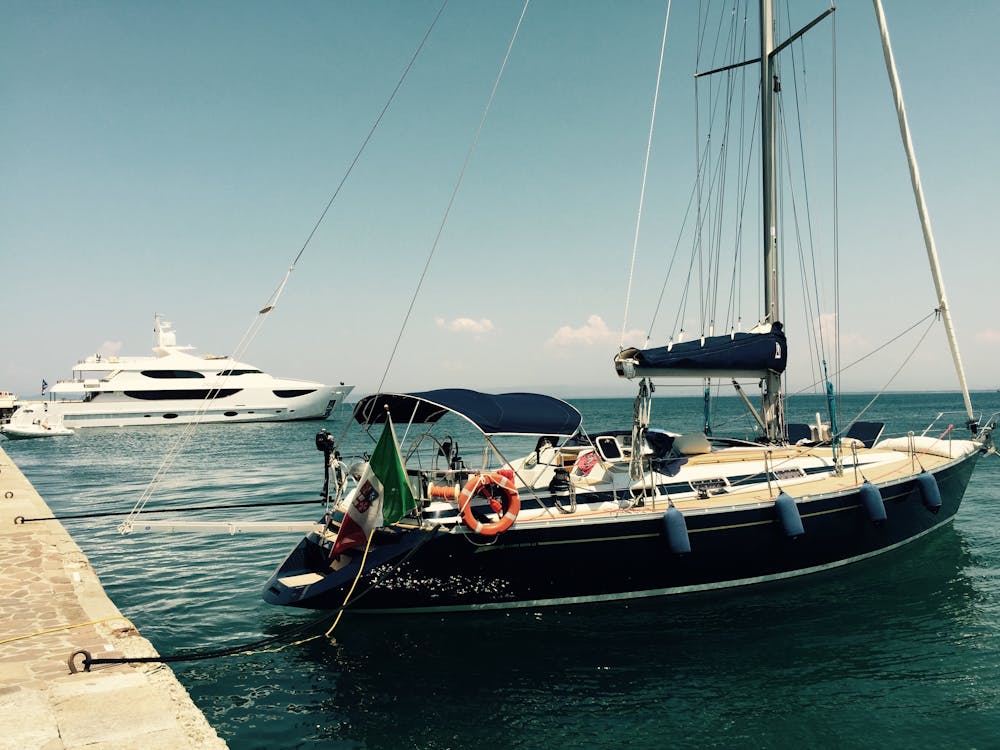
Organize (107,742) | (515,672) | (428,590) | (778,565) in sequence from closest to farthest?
1. (107,742)
2. (515,672)
3. (428,590)
4. (778,565)

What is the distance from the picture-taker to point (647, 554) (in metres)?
9.34

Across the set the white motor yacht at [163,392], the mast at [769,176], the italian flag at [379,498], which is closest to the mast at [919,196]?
the mast at [769,176]

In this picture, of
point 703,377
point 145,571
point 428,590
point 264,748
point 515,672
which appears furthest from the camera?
point 145,571

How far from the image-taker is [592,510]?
31.1ft

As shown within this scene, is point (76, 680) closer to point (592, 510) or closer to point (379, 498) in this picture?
point (379, 498)

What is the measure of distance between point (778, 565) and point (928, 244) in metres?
6.47

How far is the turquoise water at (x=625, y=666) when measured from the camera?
6.39m

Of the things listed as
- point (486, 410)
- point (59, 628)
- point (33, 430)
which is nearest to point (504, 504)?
point (486, 410)

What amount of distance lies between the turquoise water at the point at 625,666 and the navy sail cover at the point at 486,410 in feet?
8.69

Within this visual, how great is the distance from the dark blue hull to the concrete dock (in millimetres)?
2055

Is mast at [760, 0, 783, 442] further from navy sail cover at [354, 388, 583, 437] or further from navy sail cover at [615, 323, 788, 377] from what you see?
navy sail cover at [354, 388, 583, 437]

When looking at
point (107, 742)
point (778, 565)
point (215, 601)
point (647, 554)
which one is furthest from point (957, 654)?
point (215, 601)

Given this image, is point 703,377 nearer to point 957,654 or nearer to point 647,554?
point 647,554

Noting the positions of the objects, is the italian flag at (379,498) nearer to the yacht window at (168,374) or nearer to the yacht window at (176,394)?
the yacht window at (176,394)
